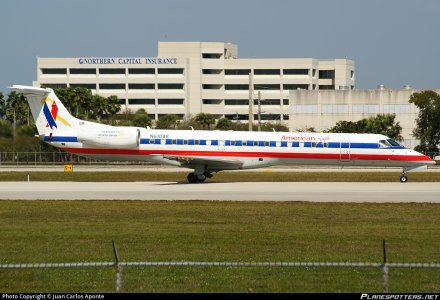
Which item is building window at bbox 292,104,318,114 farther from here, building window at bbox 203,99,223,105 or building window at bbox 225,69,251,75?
building window at bbox 225,69,251,75

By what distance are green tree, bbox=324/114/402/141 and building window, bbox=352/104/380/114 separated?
4040 mm

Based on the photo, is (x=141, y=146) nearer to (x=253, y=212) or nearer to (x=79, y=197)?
(x=79, y=197)

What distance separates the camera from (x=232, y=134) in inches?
1740

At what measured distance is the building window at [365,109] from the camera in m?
94.8

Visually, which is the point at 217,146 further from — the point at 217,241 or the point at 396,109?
the point at 396,109

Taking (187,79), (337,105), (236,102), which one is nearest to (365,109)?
(337,105)

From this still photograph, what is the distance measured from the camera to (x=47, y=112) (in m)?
44.2

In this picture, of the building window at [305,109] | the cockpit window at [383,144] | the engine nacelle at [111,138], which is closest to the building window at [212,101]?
the building window at [305,109]

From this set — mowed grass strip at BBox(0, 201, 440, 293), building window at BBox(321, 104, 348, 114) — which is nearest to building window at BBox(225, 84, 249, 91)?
building window at BBox(321, 104, 348, 114)

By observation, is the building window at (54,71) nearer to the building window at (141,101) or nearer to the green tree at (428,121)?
the building window at (141,101)

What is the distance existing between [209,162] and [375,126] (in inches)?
1830

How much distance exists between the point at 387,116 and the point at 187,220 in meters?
68.5

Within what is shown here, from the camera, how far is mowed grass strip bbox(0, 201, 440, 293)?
13.6m

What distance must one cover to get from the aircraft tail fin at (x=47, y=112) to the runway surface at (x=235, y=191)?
3798 mm
